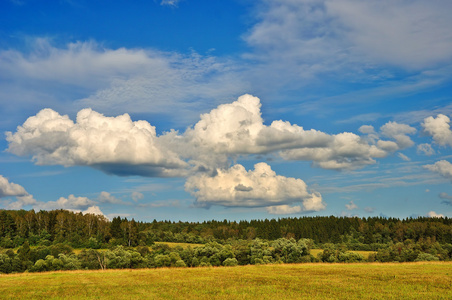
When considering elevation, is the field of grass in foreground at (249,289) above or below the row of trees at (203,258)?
above

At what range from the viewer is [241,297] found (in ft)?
108

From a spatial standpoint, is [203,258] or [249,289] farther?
[203,258]

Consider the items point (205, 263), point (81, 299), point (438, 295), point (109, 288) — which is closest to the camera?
point (438, 295)

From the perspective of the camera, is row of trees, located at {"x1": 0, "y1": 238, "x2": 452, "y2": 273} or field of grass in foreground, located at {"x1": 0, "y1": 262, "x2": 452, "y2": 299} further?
row of trees, located at {"x1": 0, "y1": 238, "x2": 452, "y2": 273}

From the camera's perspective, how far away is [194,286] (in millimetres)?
40906

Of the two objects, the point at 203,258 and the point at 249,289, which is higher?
the point at 249,289

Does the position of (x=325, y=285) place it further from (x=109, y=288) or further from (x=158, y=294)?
(x=109, y=288)

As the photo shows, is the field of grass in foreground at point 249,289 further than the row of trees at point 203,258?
No

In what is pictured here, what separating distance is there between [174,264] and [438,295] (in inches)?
3038

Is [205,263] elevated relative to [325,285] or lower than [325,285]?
lower

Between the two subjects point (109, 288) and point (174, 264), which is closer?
point (109, 288)

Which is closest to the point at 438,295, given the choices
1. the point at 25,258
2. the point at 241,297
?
the point at 241,297

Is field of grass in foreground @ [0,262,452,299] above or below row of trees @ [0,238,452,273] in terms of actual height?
above

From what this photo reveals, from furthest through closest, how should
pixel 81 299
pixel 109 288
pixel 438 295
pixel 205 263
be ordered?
pixel 205 263
pixel 109 288
pixel 81 299
pixel 438 295
